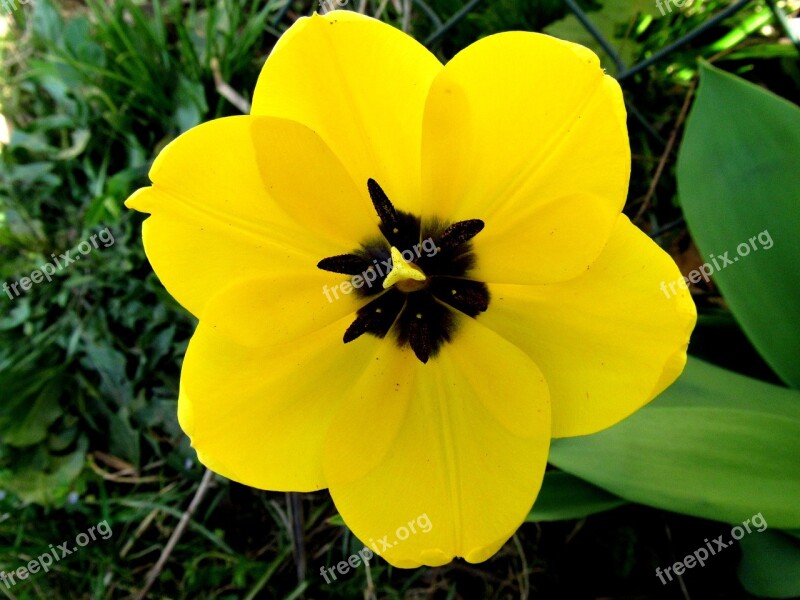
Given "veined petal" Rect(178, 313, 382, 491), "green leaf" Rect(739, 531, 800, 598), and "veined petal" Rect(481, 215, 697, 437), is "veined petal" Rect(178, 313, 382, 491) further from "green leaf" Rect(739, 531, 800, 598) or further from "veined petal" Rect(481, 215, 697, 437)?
"green leaf" Rect(739, 531, 800, 598)

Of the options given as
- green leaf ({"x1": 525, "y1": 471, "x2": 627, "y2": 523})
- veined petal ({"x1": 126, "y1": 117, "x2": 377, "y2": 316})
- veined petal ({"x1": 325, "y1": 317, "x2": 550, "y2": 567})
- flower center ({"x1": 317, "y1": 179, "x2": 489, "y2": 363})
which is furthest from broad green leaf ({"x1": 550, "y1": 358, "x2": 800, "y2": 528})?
veined petal ({"x1": 126, "y1": 117, "x2": 377, "y2": 316})

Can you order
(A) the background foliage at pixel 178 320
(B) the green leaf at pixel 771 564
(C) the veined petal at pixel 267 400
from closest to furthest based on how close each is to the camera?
(C) the veined petal at pixel 267 400, (B) the green leaf at pixel 771 564, (A) the background foliage at pixel 178 320

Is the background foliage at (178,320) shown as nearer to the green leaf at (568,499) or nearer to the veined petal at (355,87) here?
the green leaf at (568,499)

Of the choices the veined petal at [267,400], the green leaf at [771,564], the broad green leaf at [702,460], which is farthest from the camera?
the green leaf at [771,564]

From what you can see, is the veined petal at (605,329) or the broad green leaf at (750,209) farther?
the broad green leaf at (750,209)

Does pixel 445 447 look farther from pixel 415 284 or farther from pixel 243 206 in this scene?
pixel 243 206

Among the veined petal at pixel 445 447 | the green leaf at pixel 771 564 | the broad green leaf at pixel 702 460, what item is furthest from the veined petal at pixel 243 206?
the green leaf at pixel 771 564
